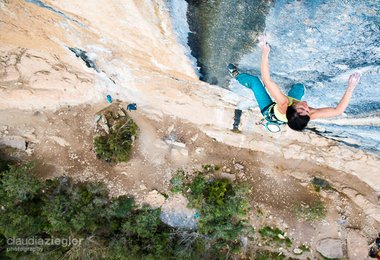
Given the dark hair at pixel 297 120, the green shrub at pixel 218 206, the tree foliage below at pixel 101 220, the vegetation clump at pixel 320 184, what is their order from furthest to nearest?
the vegetation clump at pixel 320 184 < the green shrub at pixel 218 206 < the tree foliage below at pixel 101 220 < the dark hair at pixel 297 120

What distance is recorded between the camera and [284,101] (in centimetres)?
429

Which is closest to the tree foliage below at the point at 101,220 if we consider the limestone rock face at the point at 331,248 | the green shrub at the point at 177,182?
the green shrub at the point at 177,182

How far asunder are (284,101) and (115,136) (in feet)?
15.9

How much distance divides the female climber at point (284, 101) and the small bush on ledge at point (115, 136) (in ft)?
12.7

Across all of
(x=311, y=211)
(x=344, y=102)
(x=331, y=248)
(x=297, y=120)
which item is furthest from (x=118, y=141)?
(x=331, y=248)

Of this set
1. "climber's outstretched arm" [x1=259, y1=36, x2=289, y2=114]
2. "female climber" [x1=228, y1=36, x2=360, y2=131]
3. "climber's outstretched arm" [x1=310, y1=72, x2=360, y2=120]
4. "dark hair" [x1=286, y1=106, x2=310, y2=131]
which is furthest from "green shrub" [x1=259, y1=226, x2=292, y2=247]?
"dark hair" [x1=286, y1=106, x2=310, y2=131]

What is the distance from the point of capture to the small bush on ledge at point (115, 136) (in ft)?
25.5

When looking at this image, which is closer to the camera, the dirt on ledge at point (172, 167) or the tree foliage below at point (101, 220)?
the tree foliage below at point (101, 220)

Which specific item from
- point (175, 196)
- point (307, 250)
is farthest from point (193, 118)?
point (307, 250)

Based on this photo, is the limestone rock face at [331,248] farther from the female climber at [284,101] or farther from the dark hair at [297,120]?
the dark hair at [297,120]

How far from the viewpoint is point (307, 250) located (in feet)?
26.6

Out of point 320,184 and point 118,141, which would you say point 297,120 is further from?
point 118,141

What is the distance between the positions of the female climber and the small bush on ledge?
3858 mm

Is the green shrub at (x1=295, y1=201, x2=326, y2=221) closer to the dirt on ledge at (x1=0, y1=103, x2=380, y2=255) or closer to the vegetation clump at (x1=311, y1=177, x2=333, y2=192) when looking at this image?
the dirt on ledge at (x1=0, y1=103, x2=380, y2=255)
